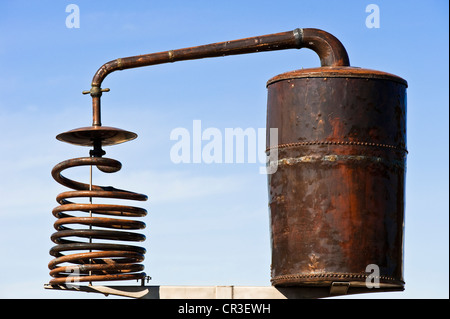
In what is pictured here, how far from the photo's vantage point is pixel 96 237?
61.1ft

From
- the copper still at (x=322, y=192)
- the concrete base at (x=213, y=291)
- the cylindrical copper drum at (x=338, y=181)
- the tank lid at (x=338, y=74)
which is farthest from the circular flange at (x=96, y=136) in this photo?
the tank lid at (x=338, y=74)

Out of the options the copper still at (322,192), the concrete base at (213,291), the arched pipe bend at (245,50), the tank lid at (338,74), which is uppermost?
the arched pipe bend at (245,50)

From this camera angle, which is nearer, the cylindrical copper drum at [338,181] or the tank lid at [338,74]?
the cylindrical copper drum at [338,181]

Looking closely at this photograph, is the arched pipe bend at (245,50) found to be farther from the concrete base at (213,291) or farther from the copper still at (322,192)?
the concrete base at (213,291)

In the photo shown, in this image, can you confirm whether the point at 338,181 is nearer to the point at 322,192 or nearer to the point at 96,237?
the point at 322,192

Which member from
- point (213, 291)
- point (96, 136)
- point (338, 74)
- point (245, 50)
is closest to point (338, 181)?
point (338, 74)

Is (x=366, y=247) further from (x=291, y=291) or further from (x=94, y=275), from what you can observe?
(x=94, y=275)

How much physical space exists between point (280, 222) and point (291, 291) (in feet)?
3.91

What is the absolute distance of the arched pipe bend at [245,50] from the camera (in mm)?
18875

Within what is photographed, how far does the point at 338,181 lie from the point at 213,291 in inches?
112

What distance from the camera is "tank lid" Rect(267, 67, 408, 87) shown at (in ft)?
59.6

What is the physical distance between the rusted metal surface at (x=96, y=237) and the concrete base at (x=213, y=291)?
0.25 metres
